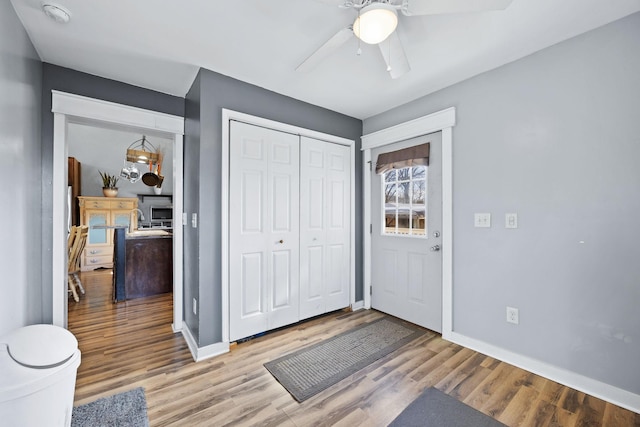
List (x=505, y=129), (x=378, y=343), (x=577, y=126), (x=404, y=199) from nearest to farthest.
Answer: (x=577, y=126) → (x=505, y=129) → (x=378, y=343) → (x=404, y=199)

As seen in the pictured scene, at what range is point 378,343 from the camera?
2510 millimetres

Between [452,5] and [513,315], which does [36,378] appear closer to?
[452,5]

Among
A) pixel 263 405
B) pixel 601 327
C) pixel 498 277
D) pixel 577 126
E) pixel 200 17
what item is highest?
pixel 200 17

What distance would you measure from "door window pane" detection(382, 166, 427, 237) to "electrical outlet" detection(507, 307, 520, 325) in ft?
3.10

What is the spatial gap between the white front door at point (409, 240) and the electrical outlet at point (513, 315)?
587 millimetres

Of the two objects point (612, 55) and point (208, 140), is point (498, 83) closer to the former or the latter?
point (612, 55)

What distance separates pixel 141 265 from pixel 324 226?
2.85m

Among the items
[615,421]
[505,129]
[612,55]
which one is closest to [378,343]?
[615,421]

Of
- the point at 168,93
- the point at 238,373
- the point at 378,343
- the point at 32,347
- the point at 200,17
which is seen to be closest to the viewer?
the point at 32,347

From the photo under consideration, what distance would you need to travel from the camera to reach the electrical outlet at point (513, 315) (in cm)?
215

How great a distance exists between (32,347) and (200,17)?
200 centimetres

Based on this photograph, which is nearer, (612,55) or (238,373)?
(612,55)

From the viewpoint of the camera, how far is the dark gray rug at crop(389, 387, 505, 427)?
157cm

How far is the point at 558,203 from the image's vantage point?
1.96 m
